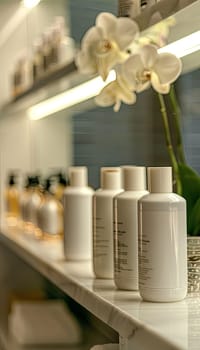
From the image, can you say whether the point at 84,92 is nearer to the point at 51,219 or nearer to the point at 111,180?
the point at 51,219

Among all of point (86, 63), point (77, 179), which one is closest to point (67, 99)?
point (77, 179)

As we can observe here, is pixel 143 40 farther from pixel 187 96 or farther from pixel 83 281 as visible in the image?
pixel 83 281

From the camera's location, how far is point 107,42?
1.28 meters

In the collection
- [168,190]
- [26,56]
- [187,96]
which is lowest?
[168,190]

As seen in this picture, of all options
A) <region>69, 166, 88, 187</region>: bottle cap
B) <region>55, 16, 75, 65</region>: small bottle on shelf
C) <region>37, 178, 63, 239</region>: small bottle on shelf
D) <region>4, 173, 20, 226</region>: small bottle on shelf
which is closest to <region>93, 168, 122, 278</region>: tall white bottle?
<region>69, 166, 88, 187</region>: bottle cap

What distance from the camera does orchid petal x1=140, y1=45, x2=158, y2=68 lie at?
3.81ft

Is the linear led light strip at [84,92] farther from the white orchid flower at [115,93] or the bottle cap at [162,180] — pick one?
the bottle cap at [162,180]

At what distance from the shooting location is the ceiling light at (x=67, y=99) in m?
1.91

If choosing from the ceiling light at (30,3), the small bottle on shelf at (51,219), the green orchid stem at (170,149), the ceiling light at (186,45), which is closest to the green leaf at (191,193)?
the green orchid stem at (170,149)

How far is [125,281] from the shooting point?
3.85 ft

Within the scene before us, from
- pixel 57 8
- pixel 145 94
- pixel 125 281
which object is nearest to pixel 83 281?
pixel 125 281

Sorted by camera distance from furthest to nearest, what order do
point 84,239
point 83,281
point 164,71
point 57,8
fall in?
point 57,8
point 84,239
point 83,281
point 164,71

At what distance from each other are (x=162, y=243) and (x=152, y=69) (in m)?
0.31

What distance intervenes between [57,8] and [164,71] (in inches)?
49.9
